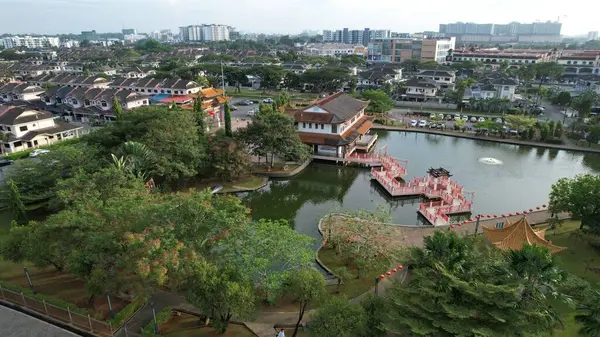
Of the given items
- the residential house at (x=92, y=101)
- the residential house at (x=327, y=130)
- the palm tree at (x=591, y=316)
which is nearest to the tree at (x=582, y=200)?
the palm tree at (x=591, y=316)

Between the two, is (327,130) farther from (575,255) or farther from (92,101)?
(92,101)

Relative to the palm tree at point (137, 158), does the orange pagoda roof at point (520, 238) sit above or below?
below

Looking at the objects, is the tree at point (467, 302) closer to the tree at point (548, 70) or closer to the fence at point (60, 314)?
the fence at point (60, 314)

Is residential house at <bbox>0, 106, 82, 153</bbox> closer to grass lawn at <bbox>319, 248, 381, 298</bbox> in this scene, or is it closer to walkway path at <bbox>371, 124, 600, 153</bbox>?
grass lawn at <bbox>319, 248, 381, 298</bbox>

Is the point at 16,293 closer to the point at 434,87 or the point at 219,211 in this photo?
the point at 219,211

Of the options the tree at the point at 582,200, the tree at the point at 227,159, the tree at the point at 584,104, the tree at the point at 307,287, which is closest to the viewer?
the tree at the point at 307,287

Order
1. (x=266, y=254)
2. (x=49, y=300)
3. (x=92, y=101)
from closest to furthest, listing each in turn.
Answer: (x=49, y=300) → (x=266, y=254) → (x=92, y=101)

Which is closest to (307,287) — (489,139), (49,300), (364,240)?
(364,240)
